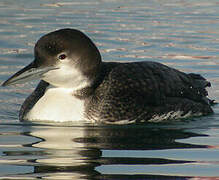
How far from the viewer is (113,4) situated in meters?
20.2

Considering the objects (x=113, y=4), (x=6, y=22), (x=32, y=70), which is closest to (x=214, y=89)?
(x=32, y=70)

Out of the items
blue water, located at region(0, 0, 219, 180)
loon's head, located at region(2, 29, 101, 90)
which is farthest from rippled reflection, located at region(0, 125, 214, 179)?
loon's head, located at region(2, 29, 101, 90)

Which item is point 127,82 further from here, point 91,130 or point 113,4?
point 113,4

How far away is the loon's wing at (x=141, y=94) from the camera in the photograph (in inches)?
389

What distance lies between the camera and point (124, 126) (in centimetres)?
986

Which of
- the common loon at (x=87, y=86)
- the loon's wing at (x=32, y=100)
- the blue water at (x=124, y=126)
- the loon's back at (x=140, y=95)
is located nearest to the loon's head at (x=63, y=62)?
the common loon at (x=87, y=86)

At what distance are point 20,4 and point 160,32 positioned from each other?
429 centimetres

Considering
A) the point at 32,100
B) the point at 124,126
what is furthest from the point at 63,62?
the point at 124,126

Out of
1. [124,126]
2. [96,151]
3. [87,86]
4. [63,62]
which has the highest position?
[63,62]

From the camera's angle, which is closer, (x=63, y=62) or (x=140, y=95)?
(x=63, y=62)

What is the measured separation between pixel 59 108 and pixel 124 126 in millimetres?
782

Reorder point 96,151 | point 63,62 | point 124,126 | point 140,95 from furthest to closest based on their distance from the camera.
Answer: point 140,95 < point 124,126 < point 63,62 < point 96,151

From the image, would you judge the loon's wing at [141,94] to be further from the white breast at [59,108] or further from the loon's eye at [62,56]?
the loon's eye at [62,56]

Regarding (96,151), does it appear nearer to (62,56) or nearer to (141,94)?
(62,56)
